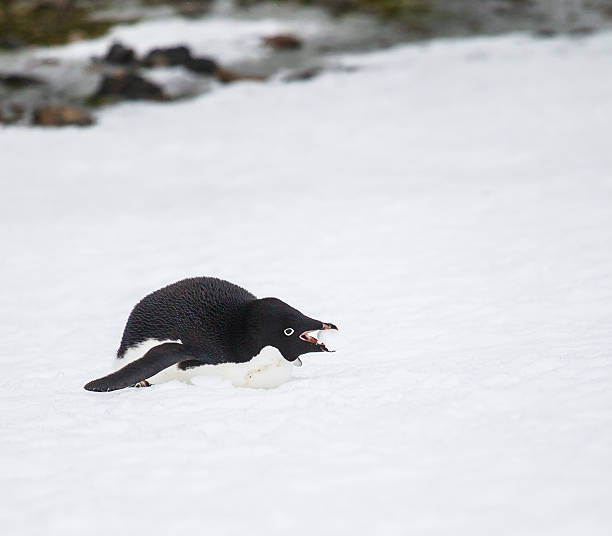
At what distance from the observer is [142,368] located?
3.59 m

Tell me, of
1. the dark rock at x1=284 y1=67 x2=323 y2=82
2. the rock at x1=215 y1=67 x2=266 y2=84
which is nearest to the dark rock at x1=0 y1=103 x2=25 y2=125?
the rock at x1=215 y1=67 x2=266 y2=84

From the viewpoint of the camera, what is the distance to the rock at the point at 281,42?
13758 mm

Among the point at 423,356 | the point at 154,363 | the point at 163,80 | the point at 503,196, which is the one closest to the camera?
the point at 154,363

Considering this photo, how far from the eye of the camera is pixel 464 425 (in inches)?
122

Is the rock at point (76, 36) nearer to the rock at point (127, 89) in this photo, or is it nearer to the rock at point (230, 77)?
the rock at point (127, 89)

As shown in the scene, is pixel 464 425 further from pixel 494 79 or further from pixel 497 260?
pixel 494 79

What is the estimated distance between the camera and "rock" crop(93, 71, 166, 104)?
37.0 ft

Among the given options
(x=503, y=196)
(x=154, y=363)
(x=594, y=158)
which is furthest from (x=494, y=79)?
(x=154, y=363)

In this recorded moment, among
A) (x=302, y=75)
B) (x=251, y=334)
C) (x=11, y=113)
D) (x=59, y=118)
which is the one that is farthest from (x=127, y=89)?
(x=251, y=334)

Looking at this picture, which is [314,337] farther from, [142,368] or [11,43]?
[11,43]

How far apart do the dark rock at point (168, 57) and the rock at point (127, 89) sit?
3.84 ft

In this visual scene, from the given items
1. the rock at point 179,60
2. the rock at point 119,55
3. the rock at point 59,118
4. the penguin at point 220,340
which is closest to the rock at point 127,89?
the rock at point 59,118

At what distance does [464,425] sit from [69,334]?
8.91ft

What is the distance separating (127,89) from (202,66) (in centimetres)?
141
